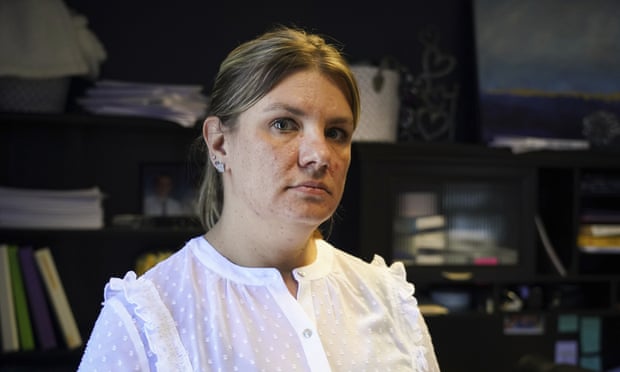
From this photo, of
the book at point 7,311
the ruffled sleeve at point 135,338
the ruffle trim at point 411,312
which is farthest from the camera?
the book at point 7,311

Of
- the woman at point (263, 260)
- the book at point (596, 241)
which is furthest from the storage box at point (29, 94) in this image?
the book at point (596, 241)

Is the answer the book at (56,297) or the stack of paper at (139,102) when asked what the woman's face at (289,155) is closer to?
the stack of paper at (139,102)

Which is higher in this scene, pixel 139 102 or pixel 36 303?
pixel 139 102

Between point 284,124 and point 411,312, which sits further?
point 411,312

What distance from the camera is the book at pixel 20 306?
1907 mm

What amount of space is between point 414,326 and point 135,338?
1.86 feet

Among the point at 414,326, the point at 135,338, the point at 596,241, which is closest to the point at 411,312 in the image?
the point at 414,326

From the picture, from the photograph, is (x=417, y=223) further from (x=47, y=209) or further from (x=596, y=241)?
(x=47, y=209)

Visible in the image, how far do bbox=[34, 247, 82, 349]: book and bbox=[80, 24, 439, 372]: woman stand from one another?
42.2 inches

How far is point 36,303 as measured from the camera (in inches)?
75.9

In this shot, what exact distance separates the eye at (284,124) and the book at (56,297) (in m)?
1.30

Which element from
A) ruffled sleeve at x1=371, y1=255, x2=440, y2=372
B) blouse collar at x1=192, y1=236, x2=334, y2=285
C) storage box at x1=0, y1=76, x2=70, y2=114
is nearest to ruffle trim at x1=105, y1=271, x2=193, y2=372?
blouse collar at x1=192, y1=236, x2=334, y2=285

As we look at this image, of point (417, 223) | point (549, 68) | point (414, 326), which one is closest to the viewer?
point (414, 326)

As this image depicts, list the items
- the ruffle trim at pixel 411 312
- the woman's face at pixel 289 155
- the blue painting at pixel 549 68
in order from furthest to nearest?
1. the blue painting at pixel 549 68
2. the ruffle trim at pixel 411 312
3. the woman's face at pixel 289 155
